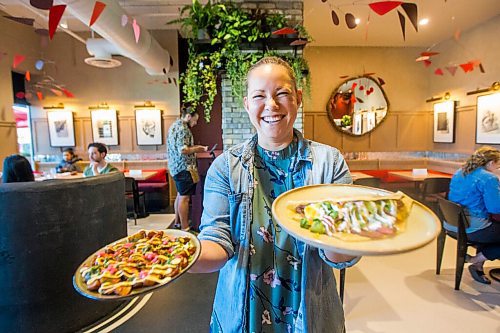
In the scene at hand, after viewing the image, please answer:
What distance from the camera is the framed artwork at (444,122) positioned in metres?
5.51

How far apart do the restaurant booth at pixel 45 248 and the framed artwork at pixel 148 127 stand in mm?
4217

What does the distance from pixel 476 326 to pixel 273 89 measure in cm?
256

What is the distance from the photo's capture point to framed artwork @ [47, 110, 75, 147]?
6.36 meters

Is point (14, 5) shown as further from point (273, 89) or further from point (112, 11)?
point (273, 89)

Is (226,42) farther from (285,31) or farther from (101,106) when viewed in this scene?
(101,106)

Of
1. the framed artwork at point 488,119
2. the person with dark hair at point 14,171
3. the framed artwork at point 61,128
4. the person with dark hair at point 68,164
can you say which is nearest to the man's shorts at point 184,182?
the person with dark hair at point 14,171

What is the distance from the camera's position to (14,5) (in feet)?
14.5

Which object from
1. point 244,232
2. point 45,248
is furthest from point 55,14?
point 244,232

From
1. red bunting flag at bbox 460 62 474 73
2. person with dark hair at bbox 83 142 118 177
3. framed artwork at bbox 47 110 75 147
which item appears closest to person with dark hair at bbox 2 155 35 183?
person with dark hair at bbox 83 142 118 177

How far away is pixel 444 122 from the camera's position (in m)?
5.77

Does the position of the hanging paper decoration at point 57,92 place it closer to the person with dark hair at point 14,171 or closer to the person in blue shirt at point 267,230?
the person with dark hair at point 14,171

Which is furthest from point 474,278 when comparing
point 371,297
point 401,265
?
point 371,297

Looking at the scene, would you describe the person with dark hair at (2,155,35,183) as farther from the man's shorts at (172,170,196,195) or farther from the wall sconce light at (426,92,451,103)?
the wall sconce light at (426,92,451,103)

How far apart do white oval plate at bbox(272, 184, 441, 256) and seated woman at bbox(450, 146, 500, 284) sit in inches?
96.3
